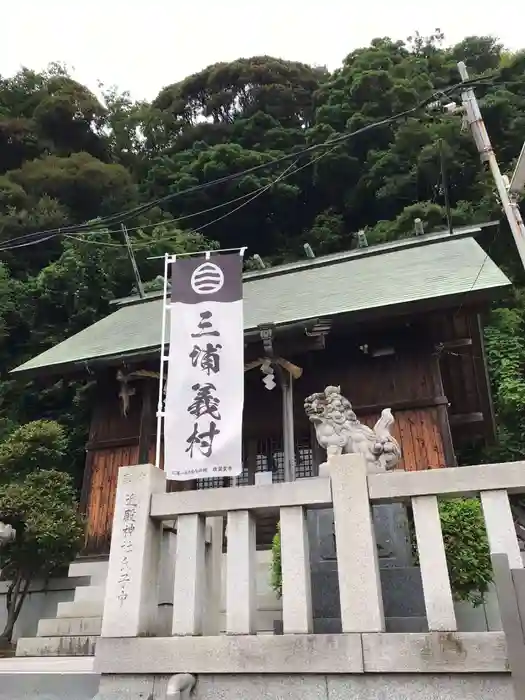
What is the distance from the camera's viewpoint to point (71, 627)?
6699mm

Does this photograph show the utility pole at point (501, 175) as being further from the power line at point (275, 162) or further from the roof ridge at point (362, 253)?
the roof ridge at point (362, 253)

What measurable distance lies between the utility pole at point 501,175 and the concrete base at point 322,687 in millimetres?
4859

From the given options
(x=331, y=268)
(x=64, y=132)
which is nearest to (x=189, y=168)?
(x=64, y=132)

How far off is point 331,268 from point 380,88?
666 inches

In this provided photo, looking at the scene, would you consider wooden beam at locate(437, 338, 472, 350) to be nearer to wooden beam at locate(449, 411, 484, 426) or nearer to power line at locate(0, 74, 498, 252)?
wooden beam at locate(449, 411, 484, 426)

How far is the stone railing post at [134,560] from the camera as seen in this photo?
3727 millimetres

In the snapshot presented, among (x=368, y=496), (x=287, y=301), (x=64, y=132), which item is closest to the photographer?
(x=368, y=496)

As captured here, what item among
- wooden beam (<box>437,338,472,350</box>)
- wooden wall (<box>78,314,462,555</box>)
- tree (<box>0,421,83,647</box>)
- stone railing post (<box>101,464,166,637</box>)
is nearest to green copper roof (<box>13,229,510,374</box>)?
wooden wall (<box>78,314,462,555</box>)

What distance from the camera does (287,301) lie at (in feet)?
37.2

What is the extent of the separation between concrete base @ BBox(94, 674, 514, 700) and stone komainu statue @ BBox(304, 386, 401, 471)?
269cm

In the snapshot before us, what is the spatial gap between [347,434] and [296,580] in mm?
2672

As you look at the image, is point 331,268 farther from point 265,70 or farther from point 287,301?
point 265,70

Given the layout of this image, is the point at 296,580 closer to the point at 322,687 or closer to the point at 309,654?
the point at 309,654

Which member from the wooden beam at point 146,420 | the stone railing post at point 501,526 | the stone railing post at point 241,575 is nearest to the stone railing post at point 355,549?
the stone railing post at point 241,575
